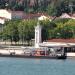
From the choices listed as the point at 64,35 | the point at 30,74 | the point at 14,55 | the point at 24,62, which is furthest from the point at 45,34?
the point at 30,74

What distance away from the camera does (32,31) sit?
259 ft

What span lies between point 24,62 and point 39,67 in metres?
5.54

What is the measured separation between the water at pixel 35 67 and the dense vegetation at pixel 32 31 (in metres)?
16.3

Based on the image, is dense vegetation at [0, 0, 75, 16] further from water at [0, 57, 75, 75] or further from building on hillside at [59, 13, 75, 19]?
water at [0, 57, 75, 75]

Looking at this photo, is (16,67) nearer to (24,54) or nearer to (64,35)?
(24,54)

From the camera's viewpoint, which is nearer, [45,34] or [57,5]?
[45,34]

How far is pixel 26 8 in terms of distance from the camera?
112 metres

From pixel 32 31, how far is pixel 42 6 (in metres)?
34.2

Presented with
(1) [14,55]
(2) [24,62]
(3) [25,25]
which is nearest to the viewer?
(2) [24,62]

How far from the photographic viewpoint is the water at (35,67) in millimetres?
46600

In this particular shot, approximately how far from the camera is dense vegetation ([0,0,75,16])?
103m

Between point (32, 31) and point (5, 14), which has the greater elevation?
point (5, 14)

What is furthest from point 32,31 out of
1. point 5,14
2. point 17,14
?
point 17,14

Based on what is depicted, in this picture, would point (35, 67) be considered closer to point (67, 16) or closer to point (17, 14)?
point (67, 16)
